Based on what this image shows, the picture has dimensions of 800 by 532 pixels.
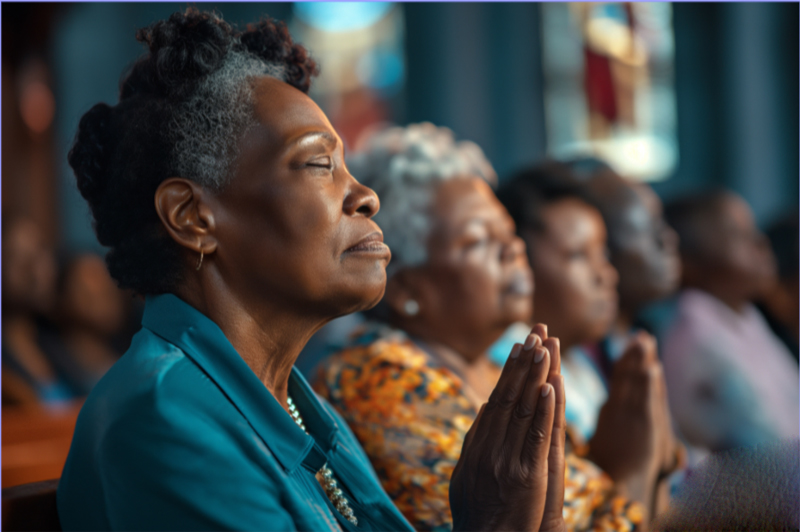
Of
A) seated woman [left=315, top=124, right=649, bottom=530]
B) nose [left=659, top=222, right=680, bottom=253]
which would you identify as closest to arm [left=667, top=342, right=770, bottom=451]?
nose [left=659, top=222, right=680, bottom=253]

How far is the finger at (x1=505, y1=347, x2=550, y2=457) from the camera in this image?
3.44 ft

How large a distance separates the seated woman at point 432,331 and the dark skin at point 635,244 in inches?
29.4

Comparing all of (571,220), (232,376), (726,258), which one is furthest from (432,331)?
(726,258)

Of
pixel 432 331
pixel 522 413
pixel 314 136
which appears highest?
pixel 314 136

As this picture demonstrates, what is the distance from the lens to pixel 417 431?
1555 millimetres

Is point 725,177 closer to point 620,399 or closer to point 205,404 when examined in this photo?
point 620,399

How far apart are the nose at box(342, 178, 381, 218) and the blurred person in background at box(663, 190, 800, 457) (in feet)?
Answer: 5.78

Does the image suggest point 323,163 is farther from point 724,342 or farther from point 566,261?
point 724,342

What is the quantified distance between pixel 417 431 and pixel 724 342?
164cm

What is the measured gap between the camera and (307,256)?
1098 millimetres

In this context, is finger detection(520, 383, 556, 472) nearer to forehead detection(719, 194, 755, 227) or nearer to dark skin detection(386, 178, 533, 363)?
dark skin detection(386, 178, 533, 363)

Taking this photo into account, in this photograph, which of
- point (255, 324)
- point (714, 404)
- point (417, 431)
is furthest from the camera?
point (714, 404)

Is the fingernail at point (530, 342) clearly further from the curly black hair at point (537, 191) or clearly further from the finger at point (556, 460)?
the curly black hair at point (537, 191)

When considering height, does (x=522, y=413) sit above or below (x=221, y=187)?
below
